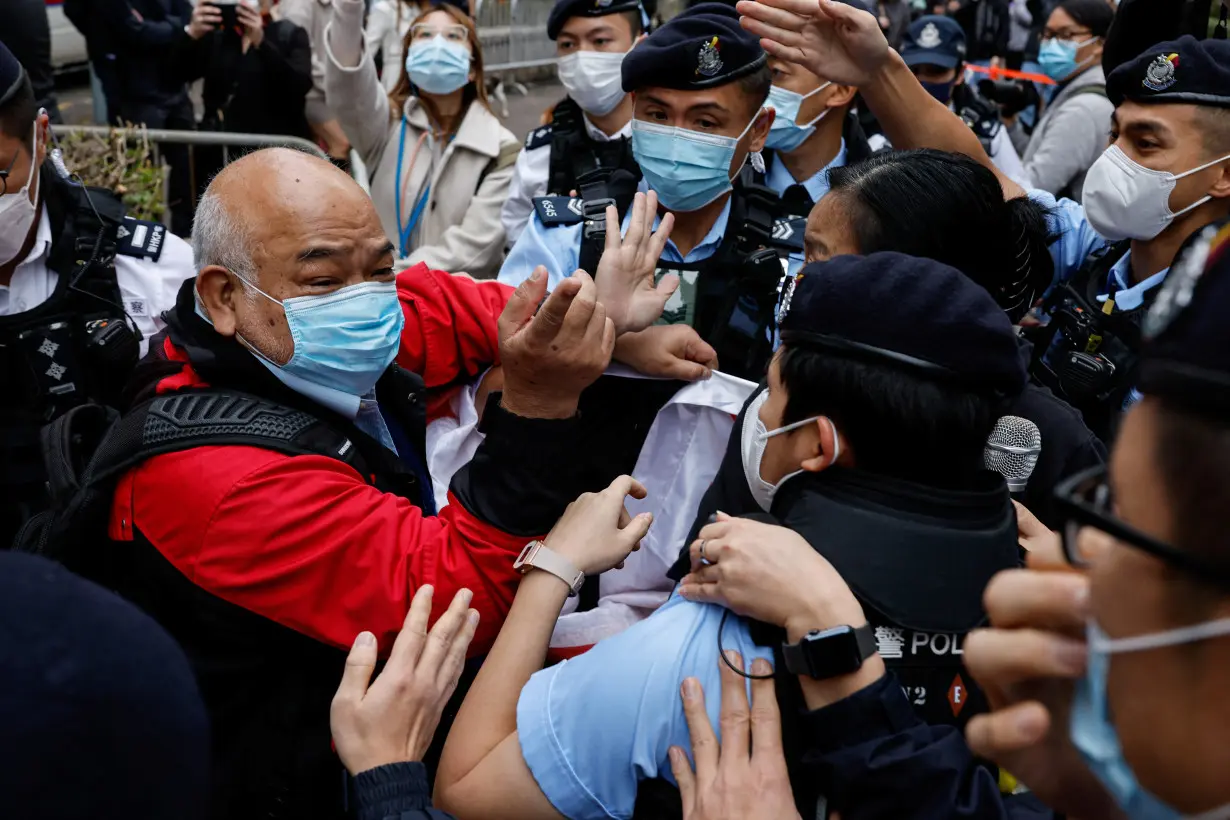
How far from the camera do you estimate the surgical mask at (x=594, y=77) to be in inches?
198

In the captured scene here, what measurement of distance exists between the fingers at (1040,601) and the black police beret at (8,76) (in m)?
3.10

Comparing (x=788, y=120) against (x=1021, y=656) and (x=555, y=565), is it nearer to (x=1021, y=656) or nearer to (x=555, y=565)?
(x=555, y=565)

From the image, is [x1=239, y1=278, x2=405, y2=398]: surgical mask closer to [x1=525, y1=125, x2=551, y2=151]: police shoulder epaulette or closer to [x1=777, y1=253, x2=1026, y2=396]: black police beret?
[x1=777, y1=253, x2=1026, y2=396]: black police beret

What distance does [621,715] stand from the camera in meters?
1.67

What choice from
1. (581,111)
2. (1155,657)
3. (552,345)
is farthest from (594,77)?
(1155,657)

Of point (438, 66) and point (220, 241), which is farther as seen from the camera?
point (438, 66)

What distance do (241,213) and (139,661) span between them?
1.54 m

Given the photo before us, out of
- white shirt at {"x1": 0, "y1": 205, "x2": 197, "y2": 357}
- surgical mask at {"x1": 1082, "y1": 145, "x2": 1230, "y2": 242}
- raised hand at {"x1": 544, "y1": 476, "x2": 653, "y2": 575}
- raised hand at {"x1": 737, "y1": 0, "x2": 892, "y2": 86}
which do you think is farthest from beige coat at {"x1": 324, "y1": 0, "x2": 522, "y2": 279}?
raised hand at {"x1": 544, "y1": 476, "x2": 653, "y2": 575}

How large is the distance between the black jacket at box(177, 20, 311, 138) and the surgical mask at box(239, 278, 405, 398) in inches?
182

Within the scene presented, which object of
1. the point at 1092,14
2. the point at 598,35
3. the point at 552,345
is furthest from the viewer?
the point at 1092,14

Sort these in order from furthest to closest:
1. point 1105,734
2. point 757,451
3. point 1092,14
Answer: point 1092,14, point 757,451, point 1105,734

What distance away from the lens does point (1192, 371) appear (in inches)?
35.3

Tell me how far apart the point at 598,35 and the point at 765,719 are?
4.23 m

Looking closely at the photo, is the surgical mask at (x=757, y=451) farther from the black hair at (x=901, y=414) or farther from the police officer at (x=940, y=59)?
the police officer at (x=940, y=59)
